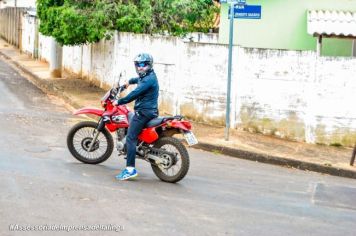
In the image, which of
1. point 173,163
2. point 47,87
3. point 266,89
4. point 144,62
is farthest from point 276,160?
point 47,87

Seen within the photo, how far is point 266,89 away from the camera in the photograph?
12812 millimetres

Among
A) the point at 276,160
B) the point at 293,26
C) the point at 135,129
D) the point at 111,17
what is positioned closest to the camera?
the point at 135,129

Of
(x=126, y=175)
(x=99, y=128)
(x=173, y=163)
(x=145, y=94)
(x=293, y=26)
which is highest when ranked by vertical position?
(x=293, y=26)

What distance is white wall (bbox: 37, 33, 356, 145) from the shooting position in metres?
12.4

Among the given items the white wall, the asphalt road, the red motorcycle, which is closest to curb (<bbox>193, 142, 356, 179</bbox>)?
the asphalt road

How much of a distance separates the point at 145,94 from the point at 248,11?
384 centimetres

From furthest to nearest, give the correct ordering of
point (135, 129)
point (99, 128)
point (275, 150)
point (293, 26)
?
point (293, 26), point (275, 150), point (99, 128), point (135, 129)

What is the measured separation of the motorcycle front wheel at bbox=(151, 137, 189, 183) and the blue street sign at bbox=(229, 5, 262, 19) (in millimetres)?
3957

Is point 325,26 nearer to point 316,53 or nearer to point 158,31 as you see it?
point 316,53

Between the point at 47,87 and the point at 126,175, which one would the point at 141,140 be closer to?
the point at 126,175

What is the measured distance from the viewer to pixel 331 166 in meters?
10.6

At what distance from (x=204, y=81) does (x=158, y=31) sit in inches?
174

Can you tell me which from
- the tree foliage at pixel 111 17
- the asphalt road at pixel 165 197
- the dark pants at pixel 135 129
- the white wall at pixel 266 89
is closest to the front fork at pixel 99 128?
the asphalt road at pixel 165 197

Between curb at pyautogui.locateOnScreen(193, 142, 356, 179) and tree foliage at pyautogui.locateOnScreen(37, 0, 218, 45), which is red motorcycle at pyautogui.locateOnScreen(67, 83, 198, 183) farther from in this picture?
tree foliage at pyautogui.locateOnScreen(37, 0, 218, 45)
